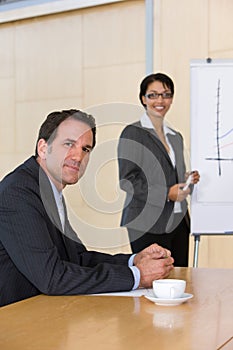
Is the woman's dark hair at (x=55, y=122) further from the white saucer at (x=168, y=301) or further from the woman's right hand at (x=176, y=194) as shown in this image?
the woman's right hand at (x=176, y=194)

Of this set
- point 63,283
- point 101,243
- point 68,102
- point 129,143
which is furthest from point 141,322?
point 68,102

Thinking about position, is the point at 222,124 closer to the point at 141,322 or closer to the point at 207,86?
the point at 207,86

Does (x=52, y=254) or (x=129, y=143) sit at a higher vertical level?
(x=129, y=143)

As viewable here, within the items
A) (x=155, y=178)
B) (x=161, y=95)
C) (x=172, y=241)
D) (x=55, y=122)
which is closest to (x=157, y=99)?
(x=161, y=95)

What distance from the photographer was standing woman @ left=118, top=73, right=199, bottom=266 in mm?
3234

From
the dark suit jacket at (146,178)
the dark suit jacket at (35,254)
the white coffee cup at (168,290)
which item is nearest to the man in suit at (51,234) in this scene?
the dark suit jacket at (35,254)

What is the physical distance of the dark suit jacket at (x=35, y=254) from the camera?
1772mm

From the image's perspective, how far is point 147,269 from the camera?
1.89 meters

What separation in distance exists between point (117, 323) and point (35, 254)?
436 millimetres

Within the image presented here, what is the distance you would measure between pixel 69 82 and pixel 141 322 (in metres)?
3.77

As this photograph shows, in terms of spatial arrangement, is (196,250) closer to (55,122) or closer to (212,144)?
(212,144)

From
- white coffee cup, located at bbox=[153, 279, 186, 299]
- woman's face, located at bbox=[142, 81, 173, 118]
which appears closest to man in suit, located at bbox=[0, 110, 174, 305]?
white coffee cup, located at bbox=[153, 279, 186, 299]

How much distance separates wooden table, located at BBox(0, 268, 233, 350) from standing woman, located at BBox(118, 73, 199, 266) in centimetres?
140

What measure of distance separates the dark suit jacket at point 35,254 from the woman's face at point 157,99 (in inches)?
58.3
